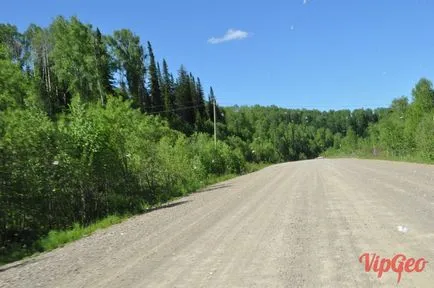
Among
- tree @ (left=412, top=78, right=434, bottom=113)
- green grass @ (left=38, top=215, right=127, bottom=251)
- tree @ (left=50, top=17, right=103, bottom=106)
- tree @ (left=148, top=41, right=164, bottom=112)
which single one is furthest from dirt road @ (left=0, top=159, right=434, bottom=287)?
tree @ (left=412, top=78, right=434, bottom=113)

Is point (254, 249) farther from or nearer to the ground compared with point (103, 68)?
nearer to the ground

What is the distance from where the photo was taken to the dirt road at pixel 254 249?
7.37 metres

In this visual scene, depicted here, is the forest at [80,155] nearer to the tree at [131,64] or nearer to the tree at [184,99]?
the tree at [131,64]

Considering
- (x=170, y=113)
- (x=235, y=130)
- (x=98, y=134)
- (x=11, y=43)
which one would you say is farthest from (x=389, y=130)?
(x=98, y=134)

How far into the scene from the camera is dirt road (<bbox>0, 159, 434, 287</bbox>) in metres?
7.37

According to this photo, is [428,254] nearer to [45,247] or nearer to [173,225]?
[173,225]

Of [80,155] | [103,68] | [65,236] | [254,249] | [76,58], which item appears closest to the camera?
[254,249]

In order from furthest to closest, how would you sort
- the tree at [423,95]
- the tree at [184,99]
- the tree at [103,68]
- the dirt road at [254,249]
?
the tree at [184,99] → the tree at [423,95] → the tree at [103,68] → the dirt road at [254,249]

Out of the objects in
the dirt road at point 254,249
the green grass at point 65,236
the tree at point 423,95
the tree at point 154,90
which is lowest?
the dirt road at point 254,249

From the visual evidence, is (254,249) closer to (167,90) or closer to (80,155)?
(80,155)

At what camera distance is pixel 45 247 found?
13.6 m

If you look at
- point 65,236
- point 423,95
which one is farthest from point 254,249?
point 423,95

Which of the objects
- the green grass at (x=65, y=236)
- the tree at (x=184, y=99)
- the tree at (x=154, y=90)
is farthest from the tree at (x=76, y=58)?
the green grass at (x=65, y=236)

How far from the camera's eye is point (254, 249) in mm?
9492
